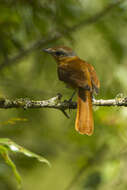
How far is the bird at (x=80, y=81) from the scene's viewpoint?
3.87m

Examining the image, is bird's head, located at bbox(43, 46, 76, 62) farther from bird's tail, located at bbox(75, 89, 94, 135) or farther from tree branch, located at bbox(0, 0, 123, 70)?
bird's tail, located at bbox(75, 89, 94, 135)

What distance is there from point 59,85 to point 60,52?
609mm

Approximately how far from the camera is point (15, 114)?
5.88 meters

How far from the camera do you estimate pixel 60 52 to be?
506 centimetres

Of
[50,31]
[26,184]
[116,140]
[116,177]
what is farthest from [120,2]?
[26,184]

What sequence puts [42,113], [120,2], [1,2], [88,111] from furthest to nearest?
[42,113]
[120,2]
[1,2]
[88,111]

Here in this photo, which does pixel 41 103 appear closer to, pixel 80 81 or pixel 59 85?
pixel 80 81

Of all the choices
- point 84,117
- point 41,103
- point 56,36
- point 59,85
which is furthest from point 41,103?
point 59,85

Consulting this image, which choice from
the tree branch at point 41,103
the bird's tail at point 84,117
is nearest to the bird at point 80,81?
the bird's tail at point 84,117

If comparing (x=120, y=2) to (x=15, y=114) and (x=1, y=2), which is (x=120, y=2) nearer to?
(x=1, y=2)

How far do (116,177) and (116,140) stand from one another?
516 mm

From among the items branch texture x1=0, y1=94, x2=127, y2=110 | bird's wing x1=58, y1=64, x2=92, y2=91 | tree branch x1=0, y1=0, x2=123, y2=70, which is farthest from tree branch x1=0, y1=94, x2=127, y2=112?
tree branch x1=0, y1=0, x2=123, y2=70

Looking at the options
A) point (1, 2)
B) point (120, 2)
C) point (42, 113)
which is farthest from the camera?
point (42, 113)

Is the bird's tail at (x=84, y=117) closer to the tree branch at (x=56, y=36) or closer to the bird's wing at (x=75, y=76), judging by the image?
the bird's wing at (x=75, y=76)
